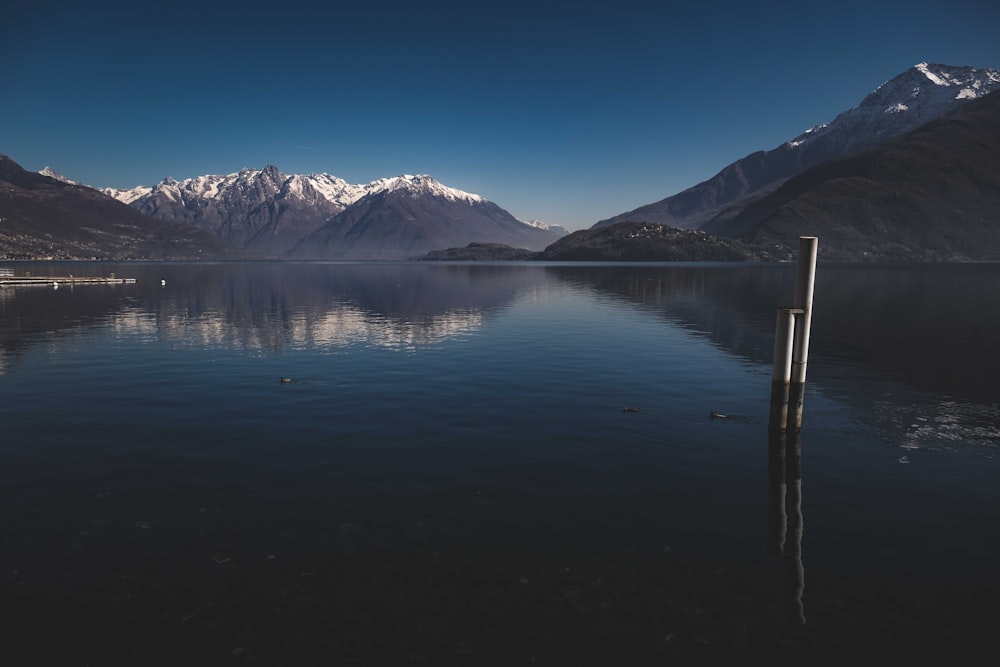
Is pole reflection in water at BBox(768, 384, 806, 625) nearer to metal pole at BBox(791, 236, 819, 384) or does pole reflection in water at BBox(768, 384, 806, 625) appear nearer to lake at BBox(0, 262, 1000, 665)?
lake at BBox(0, 262, 1000, 665)

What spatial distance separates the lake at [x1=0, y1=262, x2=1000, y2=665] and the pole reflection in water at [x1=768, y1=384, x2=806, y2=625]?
16 centimetres

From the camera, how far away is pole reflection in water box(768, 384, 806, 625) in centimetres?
1623

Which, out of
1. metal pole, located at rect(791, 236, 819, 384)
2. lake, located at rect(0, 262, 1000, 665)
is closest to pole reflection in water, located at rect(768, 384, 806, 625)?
lake, located at rect(0, 262, 1000, 665)

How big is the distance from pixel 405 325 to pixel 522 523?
192ft

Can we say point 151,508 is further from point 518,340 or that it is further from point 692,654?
point 518,340

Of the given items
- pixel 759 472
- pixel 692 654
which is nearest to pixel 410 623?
pixel 692 654

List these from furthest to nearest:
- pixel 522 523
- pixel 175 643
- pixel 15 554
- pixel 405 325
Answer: pixel 405 325, pixel 522 523, pixel 15 554, pixel 175 643

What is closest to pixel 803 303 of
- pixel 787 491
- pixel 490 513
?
pixel 787 491

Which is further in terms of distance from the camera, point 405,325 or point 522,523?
point 405,325

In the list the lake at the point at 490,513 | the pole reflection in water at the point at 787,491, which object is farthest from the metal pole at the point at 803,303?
the lake at the point at 490,513

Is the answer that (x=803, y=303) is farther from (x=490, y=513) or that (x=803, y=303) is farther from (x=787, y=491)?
(x=490, y=513)

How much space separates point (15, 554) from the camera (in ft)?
56.8

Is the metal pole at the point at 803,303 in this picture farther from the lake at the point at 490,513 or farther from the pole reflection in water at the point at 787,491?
the lake at the point at 490,513

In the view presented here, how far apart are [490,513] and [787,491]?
1242cm
